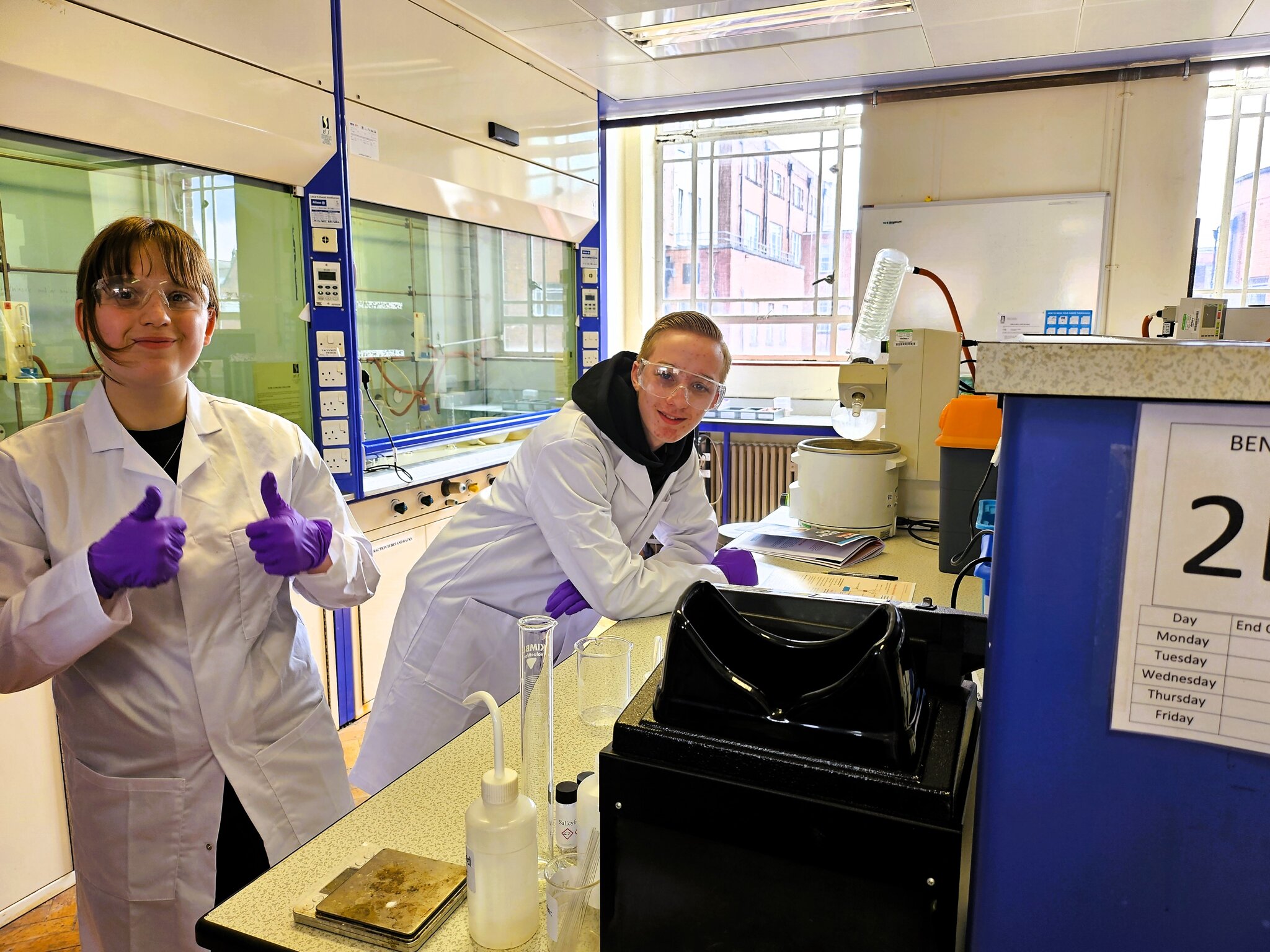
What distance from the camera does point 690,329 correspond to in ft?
5.95

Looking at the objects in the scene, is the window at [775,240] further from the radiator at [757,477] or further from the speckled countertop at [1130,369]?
the speckled countertop at [1130,369]

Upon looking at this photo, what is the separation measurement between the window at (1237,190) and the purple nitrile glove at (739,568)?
366 centimetres

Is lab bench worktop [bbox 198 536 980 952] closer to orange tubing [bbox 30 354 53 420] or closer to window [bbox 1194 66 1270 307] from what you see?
orange tubing [bbox 30 354 53 420]

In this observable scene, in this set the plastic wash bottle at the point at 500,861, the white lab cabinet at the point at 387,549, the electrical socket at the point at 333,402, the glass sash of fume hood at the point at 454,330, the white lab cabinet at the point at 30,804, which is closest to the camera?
the plastic wash bottle at the point at 500,861

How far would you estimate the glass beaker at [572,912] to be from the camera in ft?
2.36

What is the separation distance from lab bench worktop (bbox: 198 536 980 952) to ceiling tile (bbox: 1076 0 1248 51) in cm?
342

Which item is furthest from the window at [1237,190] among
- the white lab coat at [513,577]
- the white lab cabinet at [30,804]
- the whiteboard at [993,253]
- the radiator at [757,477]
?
the white lab cabinet at [30,804]

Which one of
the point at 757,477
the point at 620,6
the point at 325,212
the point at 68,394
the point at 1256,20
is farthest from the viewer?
the point at 757,477

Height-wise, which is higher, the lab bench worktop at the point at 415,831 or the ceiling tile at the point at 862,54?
the ceiling tile at the point at 862,54

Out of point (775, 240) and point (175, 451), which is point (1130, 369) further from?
point (775, 240)

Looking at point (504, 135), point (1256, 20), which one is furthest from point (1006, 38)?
point (504, 135)

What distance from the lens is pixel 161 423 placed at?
54.8 inches

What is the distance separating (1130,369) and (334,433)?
2.60m

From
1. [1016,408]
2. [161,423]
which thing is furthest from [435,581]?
[1016,408]
